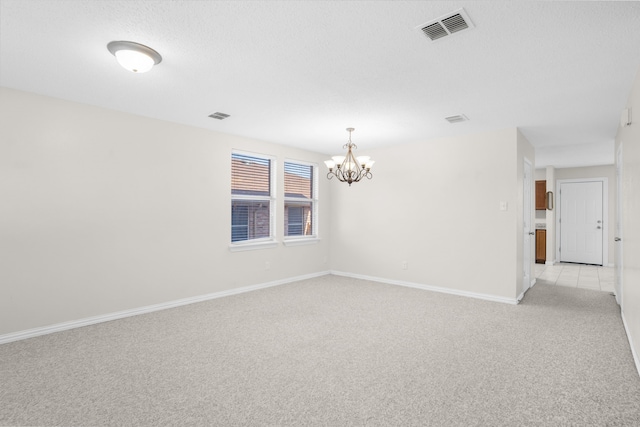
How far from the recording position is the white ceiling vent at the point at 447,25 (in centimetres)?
195

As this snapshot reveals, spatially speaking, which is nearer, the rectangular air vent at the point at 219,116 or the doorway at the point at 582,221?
the rectangular air vent at the point at 219,116

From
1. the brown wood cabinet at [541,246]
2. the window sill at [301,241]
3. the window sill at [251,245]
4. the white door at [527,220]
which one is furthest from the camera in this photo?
the brown wood cabinet at [541,246]

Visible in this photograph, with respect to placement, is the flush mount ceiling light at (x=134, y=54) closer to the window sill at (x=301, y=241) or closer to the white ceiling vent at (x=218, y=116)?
the white ceiling vent at (x=218, y=116)

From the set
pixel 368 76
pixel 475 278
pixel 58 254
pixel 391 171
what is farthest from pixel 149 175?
pixel 475 278

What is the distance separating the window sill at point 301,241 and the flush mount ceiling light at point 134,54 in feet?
11.9

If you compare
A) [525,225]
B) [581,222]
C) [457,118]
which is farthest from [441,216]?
[581,222]

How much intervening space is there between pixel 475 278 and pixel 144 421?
169 inches

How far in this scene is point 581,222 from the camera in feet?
26.3

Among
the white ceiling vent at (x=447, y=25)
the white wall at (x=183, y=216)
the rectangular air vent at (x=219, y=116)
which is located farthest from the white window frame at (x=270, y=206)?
the white ceiling vent at (x=447, y=25)

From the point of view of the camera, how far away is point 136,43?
2.29m

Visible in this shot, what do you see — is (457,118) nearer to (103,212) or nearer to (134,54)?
(134,54)

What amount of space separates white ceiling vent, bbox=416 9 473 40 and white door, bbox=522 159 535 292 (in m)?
3.63

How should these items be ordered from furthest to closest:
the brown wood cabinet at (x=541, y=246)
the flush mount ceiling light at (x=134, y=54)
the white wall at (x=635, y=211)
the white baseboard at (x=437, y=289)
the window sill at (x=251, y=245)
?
the brown wood cabinet at (x=541, y=246) → the window sill at (x=251, y=245) → the white baseboard at (x=437, y=289) → the white wall at (x=635, y=211) → the flush mount ceiling light at (x=134, y=54)

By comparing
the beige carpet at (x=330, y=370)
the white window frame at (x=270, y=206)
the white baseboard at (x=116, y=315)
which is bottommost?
the beige carpet at (x=330, y=370)
